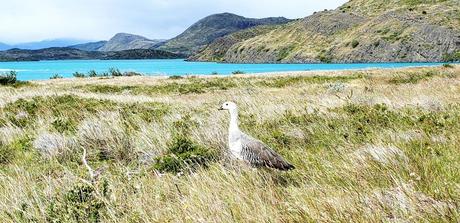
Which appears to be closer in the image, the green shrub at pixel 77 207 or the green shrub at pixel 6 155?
the green shrub at pixel 77 207

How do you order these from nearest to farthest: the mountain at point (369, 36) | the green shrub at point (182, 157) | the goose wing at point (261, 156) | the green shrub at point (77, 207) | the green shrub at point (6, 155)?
1. the green shrub at point (77, 207)
2. the goose wing at point (261, 156)
3. the green shrub at point (182, 157)
4. the green shrub at point (6, 155)
5. the mountain at point (369, 36)

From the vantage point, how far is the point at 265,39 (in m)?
180

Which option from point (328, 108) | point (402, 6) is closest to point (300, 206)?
point (328, 108)

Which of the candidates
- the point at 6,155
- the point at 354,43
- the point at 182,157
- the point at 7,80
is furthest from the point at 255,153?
the point at 354,43

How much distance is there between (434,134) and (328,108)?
182 inches

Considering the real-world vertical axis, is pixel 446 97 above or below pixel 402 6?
below

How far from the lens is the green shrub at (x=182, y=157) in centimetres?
695

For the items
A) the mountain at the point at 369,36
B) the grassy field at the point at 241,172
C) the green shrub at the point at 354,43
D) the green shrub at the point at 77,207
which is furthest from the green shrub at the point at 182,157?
the green shrub at the point at 354,43

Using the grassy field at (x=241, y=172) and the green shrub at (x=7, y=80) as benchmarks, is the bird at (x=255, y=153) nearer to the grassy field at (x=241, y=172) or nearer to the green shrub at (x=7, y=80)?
the grassy field at (x=241, y=172)

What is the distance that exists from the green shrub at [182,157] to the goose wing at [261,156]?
85 cm

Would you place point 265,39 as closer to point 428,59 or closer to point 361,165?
point 428,59

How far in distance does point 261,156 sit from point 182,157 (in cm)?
167

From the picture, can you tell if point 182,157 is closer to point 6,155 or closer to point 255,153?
point 255,153

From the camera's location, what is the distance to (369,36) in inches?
5192
